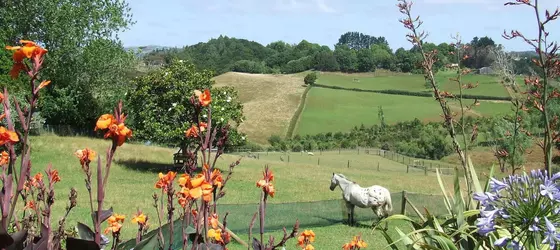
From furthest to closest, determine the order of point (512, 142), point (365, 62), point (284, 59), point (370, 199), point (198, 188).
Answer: point (284, 59) → point (365, 62) → point (370, 199) → point (512, 142) → point (198, 188)

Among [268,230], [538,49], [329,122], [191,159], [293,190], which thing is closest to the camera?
→ [191,159]

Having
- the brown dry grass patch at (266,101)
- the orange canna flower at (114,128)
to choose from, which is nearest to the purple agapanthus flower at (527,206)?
the orange canna flower at (114,128)

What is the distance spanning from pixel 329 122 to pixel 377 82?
30475 millimetres

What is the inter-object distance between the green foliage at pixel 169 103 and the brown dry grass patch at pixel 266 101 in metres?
37.2

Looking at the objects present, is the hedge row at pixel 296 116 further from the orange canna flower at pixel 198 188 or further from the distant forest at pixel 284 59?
the orange canna flower at pixel 198 188

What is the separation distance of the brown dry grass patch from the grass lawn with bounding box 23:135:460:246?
32.5 metres

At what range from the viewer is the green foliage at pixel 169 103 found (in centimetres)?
2603

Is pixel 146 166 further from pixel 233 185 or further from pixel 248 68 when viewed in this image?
pixel 248 68

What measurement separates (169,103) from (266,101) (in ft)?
187

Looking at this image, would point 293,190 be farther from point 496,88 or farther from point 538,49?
point 496,88

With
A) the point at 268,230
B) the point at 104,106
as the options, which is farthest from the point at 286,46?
the point at 268,230

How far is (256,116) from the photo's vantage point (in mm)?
76125

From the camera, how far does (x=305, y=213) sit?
1445 cm

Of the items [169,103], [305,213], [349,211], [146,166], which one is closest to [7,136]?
[305,213]
